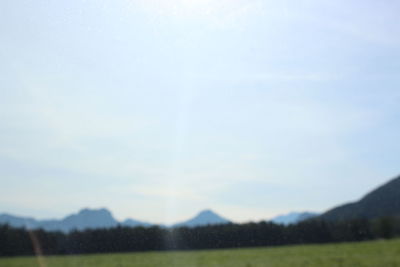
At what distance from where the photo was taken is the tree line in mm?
41094

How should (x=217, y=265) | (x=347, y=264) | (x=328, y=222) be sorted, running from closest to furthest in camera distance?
(x=347, y=264) → (x=217, y=265) → (x=328, y=222)

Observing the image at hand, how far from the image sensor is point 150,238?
45094 millimetres

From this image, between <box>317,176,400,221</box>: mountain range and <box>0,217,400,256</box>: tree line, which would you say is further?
<box>0,217,400,256</box>: tree line

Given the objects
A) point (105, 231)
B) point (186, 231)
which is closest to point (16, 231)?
point (105, 231)

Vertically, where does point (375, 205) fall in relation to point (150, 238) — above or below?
below

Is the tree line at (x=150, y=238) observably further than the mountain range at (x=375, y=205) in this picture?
Yes

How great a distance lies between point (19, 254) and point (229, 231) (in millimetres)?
19597

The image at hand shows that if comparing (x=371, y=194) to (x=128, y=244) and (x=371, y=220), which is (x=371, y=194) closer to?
(x=371, y=220)

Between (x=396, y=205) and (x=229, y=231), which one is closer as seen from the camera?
(x=396, y=205)

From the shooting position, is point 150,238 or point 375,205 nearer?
point 375,205

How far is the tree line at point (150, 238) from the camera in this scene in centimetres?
4109

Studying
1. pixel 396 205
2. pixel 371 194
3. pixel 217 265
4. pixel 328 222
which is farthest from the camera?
pixel 328 222

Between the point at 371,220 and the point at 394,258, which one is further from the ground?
the point at 371,220

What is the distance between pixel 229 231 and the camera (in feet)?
142
